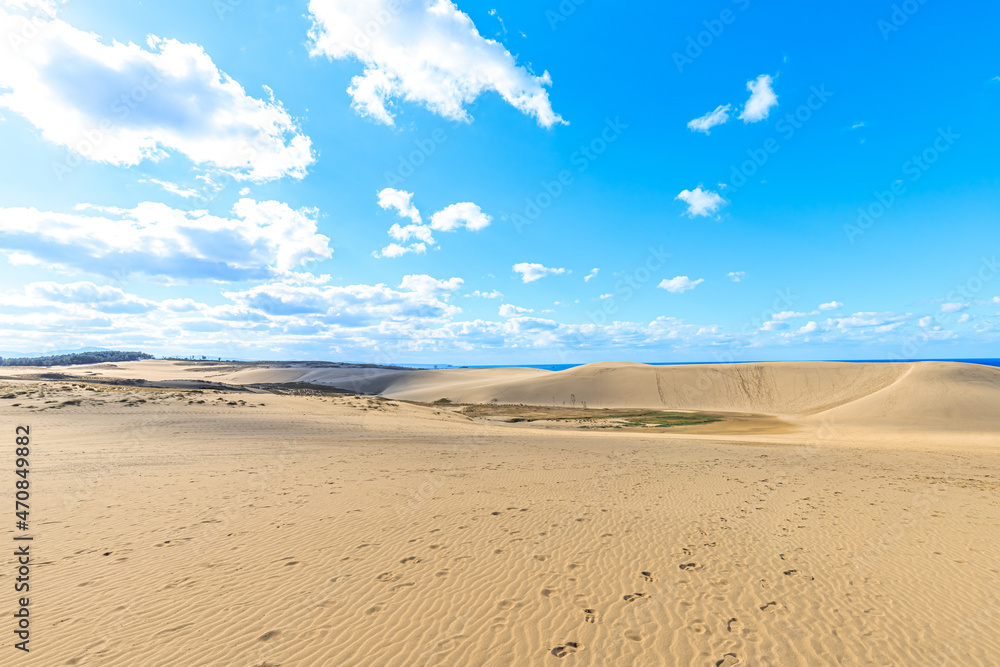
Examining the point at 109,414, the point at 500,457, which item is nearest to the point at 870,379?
the point at 500,457

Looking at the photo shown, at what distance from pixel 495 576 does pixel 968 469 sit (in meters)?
19.1

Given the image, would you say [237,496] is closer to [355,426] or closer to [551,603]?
[551,603]

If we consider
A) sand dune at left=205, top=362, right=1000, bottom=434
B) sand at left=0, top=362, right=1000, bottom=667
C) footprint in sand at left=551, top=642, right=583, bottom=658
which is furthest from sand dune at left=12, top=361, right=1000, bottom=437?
footprint in sand at left=551, top=642, right=583, bottom=658

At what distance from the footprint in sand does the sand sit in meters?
0.03

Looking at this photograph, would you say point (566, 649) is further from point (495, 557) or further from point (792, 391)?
point (792, 391)

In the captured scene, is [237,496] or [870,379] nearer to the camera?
[237,496]

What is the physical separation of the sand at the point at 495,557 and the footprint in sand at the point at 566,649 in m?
0.03

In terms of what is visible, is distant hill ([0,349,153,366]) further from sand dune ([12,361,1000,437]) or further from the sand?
the sand

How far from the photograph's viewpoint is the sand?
15.3 ft

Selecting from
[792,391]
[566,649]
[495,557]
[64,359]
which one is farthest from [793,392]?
[64,359]

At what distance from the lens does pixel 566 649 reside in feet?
15.0

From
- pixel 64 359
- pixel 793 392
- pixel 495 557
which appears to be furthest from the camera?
pixel 64 359

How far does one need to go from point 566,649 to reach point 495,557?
7.71 ft

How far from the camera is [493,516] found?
8.77 metres
